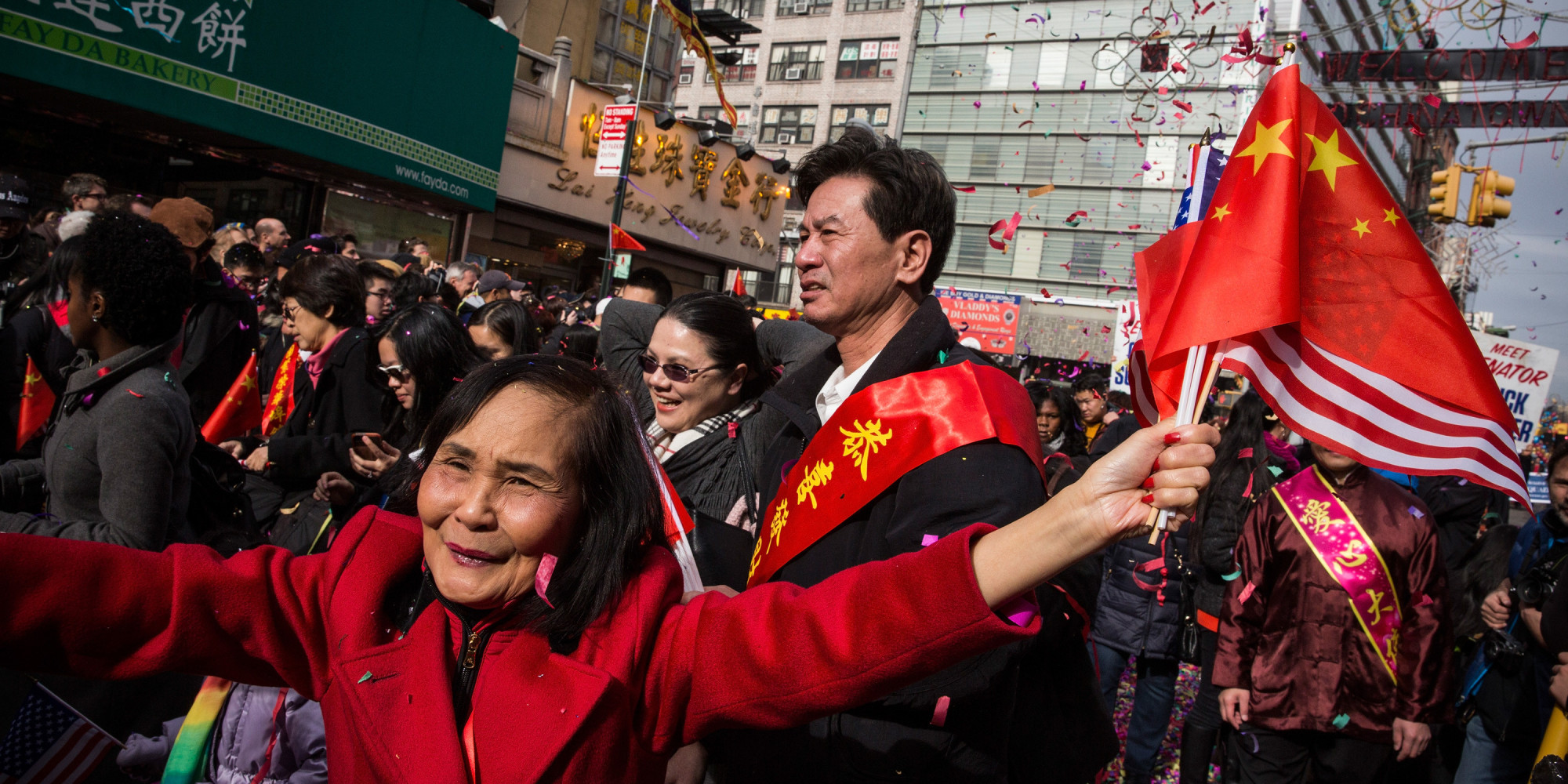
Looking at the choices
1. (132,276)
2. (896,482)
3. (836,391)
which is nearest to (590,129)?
(132,276)

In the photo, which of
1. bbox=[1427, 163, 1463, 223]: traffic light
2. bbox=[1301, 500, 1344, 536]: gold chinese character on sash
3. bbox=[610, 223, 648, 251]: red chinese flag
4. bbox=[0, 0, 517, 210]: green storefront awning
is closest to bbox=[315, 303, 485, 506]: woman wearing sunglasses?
bbox=[1301, 500, 1344, 536]: gold chinese character on sash

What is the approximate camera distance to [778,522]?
2232mm

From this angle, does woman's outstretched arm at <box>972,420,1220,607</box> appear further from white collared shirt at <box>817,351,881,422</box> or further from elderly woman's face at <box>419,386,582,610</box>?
white collared shirt at <box>817,351,881,422</box>

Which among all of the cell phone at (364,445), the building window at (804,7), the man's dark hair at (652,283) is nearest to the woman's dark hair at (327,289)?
the cell phone at (364,445)

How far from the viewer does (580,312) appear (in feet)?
31.1

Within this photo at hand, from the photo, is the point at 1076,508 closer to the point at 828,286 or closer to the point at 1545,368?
the point at 828,286

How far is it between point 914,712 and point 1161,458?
77cm

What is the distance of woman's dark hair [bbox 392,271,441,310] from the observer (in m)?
6.77

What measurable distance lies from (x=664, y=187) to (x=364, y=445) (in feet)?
63.3

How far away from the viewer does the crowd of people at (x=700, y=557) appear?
1.46m

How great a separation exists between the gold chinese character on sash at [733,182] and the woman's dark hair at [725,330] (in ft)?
68.7

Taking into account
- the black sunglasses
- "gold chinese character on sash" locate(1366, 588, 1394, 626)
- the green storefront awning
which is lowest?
"gold chinese character on sash" locate(1366, 588, 1394, 626)

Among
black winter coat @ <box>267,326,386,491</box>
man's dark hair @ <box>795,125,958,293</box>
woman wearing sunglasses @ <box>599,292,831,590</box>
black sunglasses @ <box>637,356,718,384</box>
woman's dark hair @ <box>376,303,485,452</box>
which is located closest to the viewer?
man's dark hair @ <box>795,125,958,293</box>

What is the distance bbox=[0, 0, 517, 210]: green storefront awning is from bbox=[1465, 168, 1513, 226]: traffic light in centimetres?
1317
